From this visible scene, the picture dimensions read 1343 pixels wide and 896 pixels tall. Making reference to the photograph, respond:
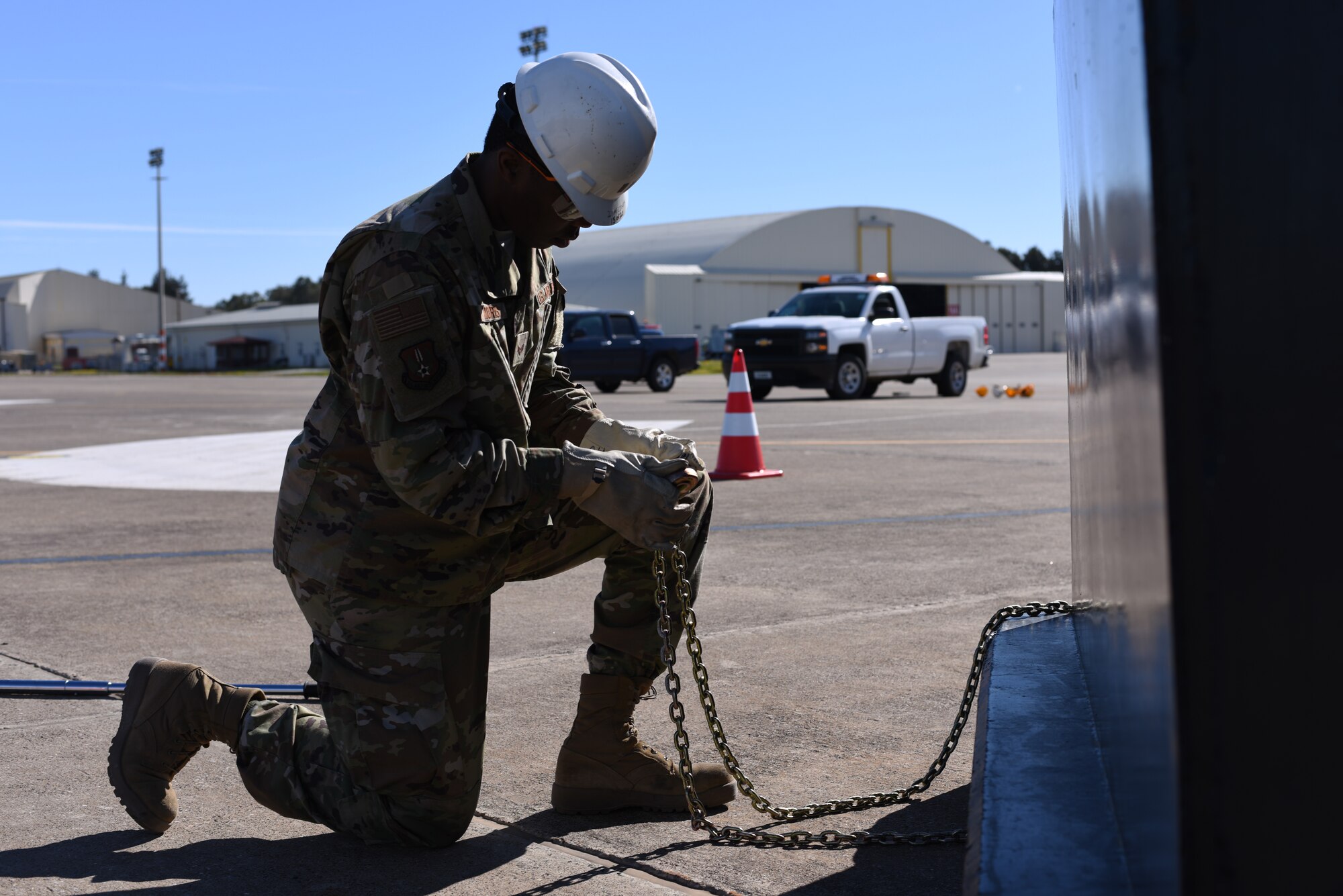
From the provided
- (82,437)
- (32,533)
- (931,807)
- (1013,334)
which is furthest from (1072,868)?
(1013,334)

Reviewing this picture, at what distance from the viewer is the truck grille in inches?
826

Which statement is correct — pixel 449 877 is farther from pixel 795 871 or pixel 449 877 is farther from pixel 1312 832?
pixel 1312 832

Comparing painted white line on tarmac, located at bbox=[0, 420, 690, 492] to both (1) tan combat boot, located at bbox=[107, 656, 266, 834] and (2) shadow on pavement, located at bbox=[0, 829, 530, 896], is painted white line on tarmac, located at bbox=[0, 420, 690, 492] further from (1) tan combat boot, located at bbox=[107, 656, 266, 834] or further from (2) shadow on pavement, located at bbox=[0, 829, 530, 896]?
(2) shadow on pavement, located at bbox=[0, 829, 530, 896]

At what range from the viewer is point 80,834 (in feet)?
8.73

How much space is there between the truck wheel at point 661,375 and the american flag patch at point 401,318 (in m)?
24.0

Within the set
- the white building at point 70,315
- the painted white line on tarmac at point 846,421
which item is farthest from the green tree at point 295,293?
the painted white line on tarmac at point 846,421

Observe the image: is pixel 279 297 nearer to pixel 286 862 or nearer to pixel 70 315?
pixel 70 315

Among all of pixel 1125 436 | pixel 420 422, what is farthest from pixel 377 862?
pixel 1125 436

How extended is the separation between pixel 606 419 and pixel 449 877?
1188mm

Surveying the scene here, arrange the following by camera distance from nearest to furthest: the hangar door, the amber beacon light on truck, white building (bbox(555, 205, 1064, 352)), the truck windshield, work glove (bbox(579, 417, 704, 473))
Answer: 1. work glove (bbox(579, 417, 704, 473))
2. the truck windshield
3. the amber beacon light on truck
4. white building (bbox(555, 205, 1064, 352))
5. the hangar door

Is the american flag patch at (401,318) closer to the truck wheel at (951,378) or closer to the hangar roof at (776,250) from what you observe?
the truck wheel at (951,378)

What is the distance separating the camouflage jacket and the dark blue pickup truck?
22.3 metres

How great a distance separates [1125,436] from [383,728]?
1630mm

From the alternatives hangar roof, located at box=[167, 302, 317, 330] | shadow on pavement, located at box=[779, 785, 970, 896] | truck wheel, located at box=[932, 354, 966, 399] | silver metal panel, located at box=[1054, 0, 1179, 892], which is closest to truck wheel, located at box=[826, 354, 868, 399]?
truck wheel, located at box=[932, 354, 966, 399]
